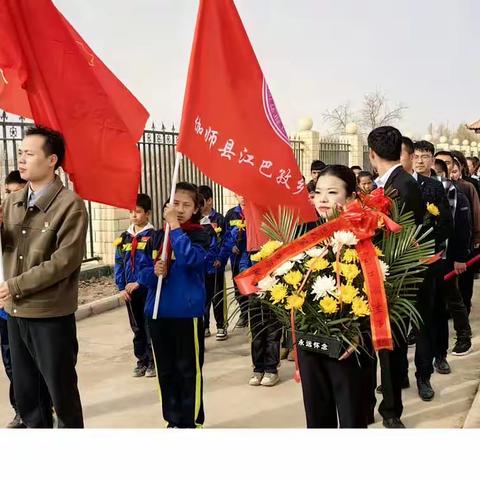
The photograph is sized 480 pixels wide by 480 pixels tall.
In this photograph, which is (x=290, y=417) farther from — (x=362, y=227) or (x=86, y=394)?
(x=362, y=227)

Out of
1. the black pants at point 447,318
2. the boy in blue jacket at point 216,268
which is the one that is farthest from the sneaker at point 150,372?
the black pants at point 447,318

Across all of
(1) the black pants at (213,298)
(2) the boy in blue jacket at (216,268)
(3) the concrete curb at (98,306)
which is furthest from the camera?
(3) the concrete curb at (98,306)

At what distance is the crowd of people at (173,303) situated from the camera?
281cm

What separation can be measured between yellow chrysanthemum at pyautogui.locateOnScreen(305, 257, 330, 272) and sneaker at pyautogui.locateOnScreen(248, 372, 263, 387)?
8.08ft

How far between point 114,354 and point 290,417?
2179 millimetres

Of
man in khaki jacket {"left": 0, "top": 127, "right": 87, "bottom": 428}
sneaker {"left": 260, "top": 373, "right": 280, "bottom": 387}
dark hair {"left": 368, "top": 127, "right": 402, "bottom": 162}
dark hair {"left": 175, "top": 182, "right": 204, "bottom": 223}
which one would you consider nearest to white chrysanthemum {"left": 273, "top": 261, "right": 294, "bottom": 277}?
man in khaki jacket {"left": 0, "top": 127, "right": 87, "bottom": 428}

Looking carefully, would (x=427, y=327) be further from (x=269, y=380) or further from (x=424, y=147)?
(x=424, y=147)

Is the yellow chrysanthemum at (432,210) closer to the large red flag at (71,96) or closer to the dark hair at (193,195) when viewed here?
the dark hair at (193,195)

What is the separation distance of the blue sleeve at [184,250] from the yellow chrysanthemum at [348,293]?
1.14 m

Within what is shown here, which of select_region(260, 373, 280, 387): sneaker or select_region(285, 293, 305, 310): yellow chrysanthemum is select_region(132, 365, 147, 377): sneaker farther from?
select_region(285, 293, 305, 310): yellow chrysanthemum

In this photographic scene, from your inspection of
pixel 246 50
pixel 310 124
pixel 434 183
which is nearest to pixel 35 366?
pixel 246 50

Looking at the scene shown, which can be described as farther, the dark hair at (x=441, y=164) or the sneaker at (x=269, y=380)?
the dark hair at (x=441, y=164)

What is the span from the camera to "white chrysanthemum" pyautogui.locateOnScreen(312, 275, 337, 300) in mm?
2465

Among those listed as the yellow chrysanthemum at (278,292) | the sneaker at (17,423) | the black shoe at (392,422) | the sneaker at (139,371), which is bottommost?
the sneaker at (139,371)
